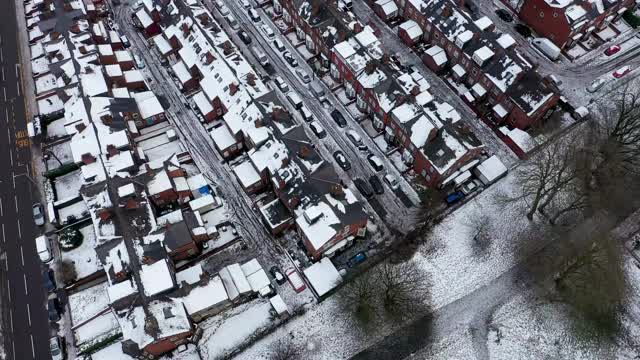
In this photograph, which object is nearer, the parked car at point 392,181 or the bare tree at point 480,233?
the bare tree at point 480,233

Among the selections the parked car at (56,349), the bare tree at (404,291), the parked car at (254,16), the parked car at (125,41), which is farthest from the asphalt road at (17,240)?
the bare tree at (404,291)

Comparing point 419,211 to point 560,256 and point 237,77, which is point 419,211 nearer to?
point 560,256

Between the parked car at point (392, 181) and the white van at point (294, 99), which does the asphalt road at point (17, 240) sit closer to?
the white van at point (294, 99)

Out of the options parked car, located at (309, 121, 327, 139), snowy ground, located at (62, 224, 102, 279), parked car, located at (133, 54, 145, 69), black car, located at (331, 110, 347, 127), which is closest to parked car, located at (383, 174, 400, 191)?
black car, located at (331, 110, 347, 127)

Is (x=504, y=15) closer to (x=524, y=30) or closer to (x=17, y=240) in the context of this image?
(x=524, y=30)

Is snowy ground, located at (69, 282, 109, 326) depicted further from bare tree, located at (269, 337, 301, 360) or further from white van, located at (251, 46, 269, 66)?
white van, located at (251, 46, 269, 66)

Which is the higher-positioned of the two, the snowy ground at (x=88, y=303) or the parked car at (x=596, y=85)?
the snowy ground at (x=88, y=303)

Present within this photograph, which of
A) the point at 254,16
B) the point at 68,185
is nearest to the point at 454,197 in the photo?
the point at 254,16
